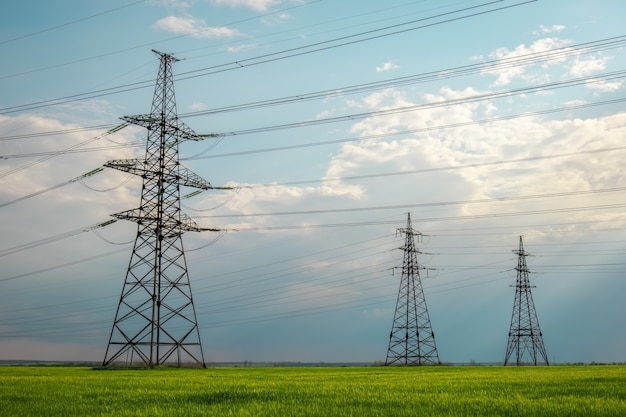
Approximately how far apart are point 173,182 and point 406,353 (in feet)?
115

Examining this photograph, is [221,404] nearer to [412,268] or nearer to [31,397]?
[31,397]

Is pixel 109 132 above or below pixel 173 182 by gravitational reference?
above

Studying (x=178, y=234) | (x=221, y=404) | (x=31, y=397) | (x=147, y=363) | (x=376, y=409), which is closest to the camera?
(x=376, y=409)

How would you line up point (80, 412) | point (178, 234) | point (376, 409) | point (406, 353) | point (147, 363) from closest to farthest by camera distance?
point (376, 409) < point (80, 412) < point (147, 363) < point (178, 234) < point (406, 353)

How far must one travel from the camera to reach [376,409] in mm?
10828

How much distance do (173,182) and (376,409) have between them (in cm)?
3895

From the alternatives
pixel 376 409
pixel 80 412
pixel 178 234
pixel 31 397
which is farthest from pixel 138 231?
pixel 376 409

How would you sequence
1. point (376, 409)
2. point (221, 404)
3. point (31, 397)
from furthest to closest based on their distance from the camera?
point (31, 397)
point (221, 404)
point (376, 409)

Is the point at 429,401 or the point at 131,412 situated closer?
the point at 131,412

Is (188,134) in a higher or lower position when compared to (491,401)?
higher

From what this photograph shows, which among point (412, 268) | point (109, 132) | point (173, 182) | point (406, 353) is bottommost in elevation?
point (406, 353)

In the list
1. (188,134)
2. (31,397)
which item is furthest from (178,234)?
(31,397)

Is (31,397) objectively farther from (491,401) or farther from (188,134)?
(188,134)

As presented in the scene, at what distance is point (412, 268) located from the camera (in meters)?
→ 68.5
